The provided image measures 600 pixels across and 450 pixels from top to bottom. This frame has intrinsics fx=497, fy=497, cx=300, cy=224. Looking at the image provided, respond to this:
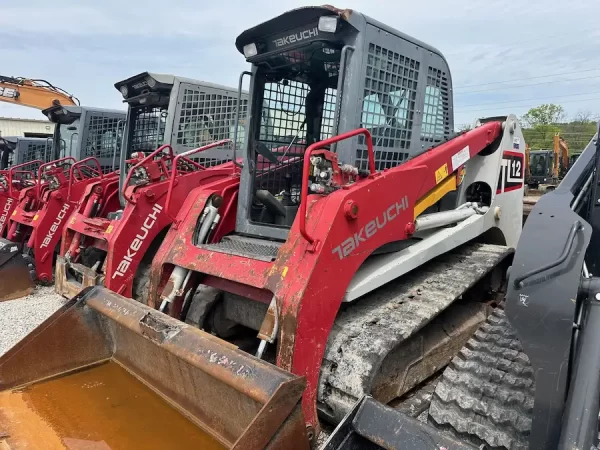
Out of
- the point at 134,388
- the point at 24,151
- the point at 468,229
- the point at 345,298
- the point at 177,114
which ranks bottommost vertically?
the point at 134,388

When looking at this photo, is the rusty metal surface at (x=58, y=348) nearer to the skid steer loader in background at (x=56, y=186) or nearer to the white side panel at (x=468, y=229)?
the white side panel at (x=468, y=229)

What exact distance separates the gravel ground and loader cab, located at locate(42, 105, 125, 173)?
281 centimetres

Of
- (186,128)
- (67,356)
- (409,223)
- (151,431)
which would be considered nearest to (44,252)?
(186,128)

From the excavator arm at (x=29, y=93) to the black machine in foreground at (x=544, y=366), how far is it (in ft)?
42.9

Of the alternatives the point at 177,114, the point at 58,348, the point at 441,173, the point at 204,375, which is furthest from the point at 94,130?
the point at 204,375

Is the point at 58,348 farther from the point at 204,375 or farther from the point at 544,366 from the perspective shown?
the point at 544,366

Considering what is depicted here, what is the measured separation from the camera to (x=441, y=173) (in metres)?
3.41

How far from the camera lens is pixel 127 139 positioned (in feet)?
21.0

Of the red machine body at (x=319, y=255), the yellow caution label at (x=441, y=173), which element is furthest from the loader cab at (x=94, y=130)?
the yellow caution label at (x=441, y=173)

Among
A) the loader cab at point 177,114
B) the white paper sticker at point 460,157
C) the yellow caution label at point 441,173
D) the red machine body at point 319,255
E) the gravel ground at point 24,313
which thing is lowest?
the gravel ground at point 24,313

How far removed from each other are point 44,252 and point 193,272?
4376 mm

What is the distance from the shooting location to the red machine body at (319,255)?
8.10 ft

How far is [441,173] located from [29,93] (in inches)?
504

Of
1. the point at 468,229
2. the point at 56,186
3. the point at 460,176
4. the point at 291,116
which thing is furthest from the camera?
the point at 56,186
